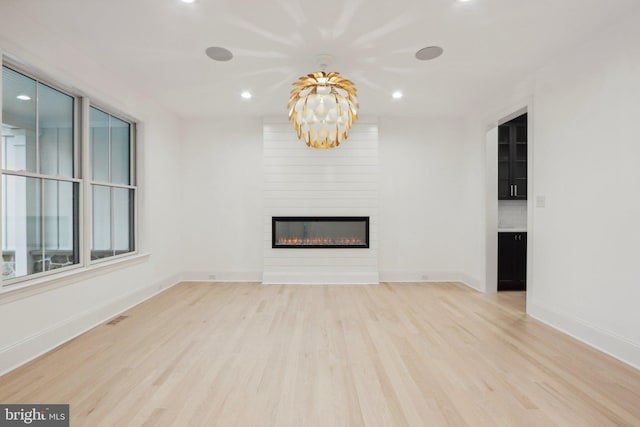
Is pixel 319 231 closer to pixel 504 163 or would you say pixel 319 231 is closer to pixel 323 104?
pixel 323 104

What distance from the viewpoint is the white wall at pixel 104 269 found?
95.2 inches

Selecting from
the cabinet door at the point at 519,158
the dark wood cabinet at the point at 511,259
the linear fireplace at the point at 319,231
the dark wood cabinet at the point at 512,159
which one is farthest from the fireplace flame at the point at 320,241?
the cabinet door at the point at 519,158

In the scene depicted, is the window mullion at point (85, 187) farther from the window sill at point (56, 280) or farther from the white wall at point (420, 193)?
the white wall at point (420, 193)

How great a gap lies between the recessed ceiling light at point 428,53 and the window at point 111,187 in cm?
355

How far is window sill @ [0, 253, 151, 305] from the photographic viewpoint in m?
2.37

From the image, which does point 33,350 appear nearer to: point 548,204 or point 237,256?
point 237,256

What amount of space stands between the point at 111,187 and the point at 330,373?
3.37 meters

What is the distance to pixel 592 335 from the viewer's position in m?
2.74

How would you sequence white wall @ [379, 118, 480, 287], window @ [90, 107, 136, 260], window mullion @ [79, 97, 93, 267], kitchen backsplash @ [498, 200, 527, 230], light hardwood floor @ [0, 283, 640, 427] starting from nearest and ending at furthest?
light hardwood floor @ [0, 283, 640, 427] < window mullion @ [79, 97, 93, 267] < window @ [90, 107, 136, 260] < kitchen backsplash @ [498, 200, 527, 230] < white wall @ [379, 118, 480, 287]

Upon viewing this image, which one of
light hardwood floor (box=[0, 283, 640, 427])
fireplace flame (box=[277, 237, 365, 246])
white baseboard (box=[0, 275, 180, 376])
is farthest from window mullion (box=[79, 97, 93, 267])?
fireplace flame (box=[277, 237, 365, 246])

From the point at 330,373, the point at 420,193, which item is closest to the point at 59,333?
the point at 330,373

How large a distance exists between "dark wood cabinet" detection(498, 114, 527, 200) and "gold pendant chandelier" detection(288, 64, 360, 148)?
274 cm

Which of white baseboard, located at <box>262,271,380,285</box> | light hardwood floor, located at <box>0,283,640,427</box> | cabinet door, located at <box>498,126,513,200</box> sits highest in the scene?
cabinet door, located at <box>498,126,513,200</box>

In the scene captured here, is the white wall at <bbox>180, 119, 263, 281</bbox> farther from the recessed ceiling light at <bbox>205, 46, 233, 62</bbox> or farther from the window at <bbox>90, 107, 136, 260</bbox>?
the recessed ceiling light at <bbox>205, 46, 233, 62</bbox>
